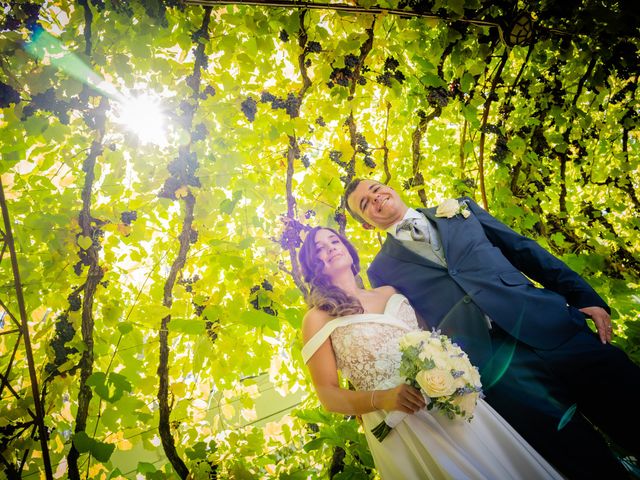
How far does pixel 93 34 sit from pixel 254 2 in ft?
2.94

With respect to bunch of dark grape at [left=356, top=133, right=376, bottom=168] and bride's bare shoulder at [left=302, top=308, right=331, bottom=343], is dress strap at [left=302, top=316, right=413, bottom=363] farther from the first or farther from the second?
bunch of dark grape at [left=356, top=133, right=376, bottom=168]

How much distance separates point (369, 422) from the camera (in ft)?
5.03

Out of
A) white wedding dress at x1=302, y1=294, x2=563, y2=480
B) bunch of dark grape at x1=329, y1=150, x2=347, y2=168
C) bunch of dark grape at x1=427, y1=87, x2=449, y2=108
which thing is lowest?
white wedding dress at x1=302, y1=294, x2=563, y2=480

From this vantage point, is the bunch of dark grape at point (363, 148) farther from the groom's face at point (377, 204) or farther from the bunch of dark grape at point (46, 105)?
the bunch of dark grape at point (46, 105)

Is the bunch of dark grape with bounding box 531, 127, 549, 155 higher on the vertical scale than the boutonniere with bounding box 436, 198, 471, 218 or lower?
higher

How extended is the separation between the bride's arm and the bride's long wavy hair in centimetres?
7

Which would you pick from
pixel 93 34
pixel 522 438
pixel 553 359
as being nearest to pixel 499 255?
pixel 553 359

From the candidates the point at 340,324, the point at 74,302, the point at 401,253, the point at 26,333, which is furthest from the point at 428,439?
the point at 74,302

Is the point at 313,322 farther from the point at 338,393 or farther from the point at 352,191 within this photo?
the point at 352,191

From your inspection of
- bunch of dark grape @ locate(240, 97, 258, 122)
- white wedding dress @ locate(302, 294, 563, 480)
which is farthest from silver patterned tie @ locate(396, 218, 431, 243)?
bunch of dark grape @ locate(240, 97, 258, 122)

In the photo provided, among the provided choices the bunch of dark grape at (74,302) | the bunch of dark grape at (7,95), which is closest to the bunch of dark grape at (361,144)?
the bunch of dark grape at (7,95)

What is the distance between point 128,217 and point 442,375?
6.51 ft

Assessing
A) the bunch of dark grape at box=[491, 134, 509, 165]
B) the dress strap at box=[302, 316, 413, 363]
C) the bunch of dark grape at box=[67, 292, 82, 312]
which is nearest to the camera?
the dress strap at box=[302, 316, 413, 363]

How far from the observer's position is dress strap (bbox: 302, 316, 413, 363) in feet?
5.35
